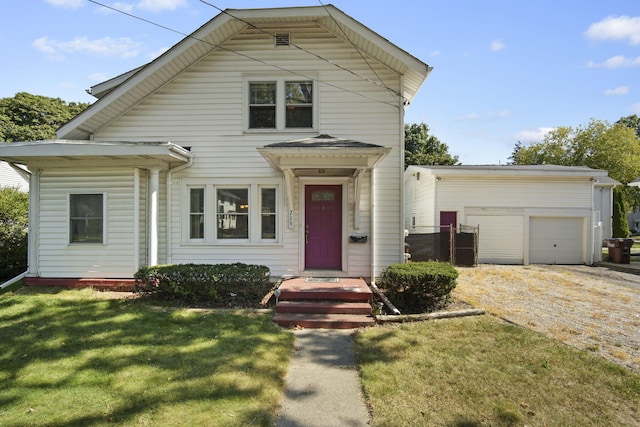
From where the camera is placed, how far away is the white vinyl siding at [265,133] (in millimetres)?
8469

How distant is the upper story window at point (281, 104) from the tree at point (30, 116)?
3306 cm

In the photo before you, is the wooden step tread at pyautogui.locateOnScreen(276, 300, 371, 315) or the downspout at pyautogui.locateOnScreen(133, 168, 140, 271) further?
the downspout at pyautogui.locateOnScreen(133, 168, 140, 271)

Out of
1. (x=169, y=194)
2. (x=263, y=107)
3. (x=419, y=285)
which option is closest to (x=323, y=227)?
(x=419, y=285)

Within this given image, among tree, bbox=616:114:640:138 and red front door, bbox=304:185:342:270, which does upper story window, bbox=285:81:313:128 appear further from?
tree, bbox=616:114:640:138

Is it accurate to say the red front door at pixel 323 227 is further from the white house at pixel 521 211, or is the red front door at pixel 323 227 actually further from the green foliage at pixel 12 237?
the green foliage at pixel 12 237

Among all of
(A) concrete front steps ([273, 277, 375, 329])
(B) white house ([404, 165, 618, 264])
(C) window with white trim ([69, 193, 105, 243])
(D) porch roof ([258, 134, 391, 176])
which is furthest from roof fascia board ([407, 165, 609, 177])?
(C) window with white trim ([69, 193, 105, 243])

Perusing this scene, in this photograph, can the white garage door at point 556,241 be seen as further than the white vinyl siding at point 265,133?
Yes

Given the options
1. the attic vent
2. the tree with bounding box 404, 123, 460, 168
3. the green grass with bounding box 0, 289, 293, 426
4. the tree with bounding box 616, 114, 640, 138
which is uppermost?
the tree with bounding box 616, 114, 640, 138

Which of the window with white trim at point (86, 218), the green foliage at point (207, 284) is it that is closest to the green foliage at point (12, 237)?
the window with white trim at point (86, 218)

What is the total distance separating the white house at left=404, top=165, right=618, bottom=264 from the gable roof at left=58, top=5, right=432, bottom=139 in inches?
288

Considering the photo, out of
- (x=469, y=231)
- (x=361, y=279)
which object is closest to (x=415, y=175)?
(x=469, y=231)

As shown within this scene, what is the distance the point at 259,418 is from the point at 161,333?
2.88 m

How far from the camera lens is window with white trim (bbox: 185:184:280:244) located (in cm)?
866

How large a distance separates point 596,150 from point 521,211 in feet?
67.6
